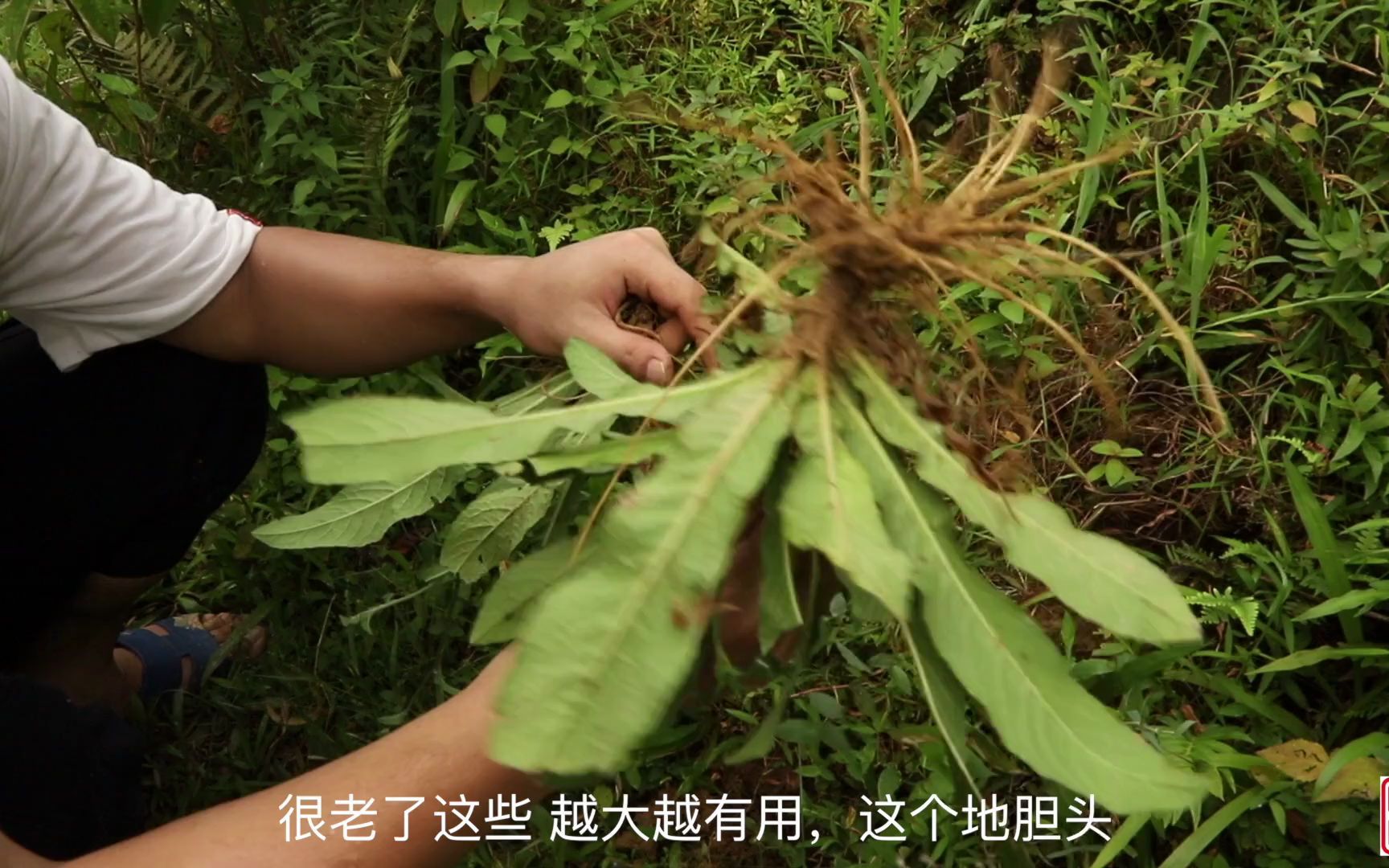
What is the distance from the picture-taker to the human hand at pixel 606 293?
1.13 metres

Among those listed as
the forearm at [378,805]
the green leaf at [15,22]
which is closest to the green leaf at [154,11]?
the green leaf at [15,22]

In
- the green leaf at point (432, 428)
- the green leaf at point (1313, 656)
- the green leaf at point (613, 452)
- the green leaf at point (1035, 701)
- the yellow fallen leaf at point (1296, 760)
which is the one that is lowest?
the yellow fallen leaf at point (1296, 760)

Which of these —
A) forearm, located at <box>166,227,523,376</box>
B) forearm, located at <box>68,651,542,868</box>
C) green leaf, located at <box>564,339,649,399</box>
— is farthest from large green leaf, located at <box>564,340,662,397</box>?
forearm, located at <box>166,227,523,376</box>

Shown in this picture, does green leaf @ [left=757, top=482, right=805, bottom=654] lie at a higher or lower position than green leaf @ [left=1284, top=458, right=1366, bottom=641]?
higher

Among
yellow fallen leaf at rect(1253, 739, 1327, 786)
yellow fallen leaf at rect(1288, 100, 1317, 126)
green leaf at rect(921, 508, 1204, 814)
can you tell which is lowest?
yellow fallen leaf at rect(1253, 739, 1327, 786)

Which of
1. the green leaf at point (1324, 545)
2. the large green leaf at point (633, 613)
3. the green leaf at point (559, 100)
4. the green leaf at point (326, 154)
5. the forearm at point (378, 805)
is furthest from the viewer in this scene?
the green leaf at point (559, 100)

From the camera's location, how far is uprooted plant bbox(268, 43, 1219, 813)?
2.38 feet

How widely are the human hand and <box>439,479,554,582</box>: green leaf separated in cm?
17

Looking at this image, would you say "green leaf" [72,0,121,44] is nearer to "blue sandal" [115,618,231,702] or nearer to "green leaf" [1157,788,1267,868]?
"blue sandal" [115,618,231,702]

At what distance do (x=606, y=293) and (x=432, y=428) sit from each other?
38 cm

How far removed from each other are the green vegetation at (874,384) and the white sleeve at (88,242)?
11.5 inches

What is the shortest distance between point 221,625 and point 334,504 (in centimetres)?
76

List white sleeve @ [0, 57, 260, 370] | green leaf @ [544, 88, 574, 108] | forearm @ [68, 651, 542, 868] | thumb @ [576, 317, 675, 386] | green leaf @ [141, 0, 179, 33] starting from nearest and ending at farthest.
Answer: forearm @ [68, 651, 542, 868] < thumb @ [576, 317, 675, 386] < white sleeve @ [0, 57, 260, 370] < green leaf @ [141, 0, 179, 33] < green leaf @ [544, 88, 574, 108]

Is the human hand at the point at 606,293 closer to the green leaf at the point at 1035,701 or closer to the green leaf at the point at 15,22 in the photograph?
the green leaf at the point at 1035,701
